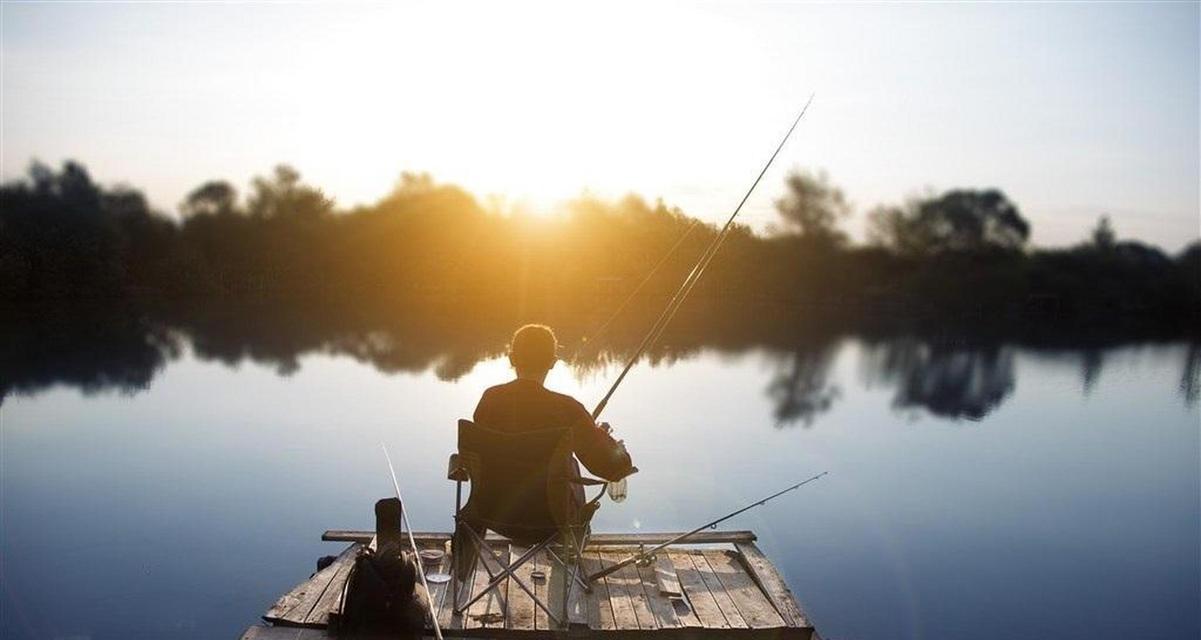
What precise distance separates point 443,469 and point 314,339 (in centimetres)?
1598

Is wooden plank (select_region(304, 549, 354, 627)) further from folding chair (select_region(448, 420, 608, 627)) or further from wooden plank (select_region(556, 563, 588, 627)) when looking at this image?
wooden plank (select_region(556, 563, 588, 627))

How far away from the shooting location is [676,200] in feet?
22.7

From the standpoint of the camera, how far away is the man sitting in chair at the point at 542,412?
12.6ft

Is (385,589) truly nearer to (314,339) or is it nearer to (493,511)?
(493,511)

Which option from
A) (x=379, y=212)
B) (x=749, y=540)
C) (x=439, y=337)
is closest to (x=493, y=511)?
(x=749, y=540)

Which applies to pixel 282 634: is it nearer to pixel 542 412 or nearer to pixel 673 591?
pixel 542 412

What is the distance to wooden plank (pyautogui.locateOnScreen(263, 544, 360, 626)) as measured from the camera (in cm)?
384

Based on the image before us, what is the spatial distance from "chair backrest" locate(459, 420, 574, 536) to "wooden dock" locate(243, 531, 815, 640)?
0.41m

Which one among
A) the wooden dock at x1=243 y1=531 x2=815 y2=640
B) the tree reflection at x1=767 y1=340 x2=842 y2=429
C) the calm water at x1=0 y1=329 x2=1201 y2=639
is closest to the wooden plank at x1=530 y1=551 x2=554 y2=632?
the wooden dock at x1=243 y1=531 x2=815 y2=640

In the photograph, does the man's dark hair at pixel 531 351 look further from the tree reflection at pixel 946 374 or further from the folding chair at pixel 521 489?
the tree reflection at pixel 946 374

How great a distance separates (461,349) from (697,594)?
17.2 meters

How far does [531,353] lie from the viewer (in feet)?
13.0

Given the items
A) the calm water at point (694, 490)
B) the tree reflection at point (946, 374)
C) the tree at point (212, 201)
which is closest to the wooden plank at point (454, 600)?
the calm water at point (694, 490)

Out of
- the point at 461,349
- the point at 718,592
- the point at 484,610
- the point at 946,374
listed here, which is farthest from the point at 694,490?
the point at 946,374
